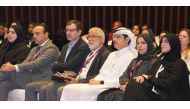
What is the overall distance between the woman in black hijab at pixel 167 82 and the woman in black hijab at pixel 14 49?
2165 mm

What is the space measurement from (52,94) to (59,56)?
72 centimetres

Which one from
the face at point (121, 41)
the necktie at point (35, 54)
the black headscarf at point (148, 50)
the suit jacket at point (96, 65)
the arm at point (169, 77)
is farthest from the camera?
the necktie at point (35, 54)

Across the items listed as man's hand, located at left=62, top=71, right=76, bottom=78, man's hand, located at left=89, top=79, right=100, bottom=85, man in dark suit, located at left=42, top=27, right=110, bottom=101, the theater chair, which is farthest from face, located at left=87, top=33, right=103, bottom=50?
the theater chair

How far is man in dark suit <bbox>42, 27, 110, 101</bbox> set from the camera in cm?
544

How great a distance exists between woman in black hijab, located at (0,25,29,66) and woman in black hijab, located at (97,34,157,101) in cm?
185

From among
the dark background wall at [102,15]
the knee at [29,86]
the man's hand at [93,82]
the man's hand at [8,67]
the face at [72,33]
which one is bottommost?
the knee at [29,86]

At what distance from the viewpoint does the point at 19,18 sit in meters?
12.0

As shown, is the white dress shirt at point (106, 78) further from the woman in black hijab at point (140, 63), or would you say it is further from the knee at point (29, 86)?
the knee at point (29, 86)

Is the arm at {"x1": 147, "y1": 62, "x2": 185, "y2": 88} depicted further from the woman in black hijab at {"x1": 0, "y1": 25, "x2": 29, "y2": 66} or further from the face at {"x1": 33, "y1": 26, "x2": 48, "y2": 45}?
the woman in black hijab at {"x1": 0, "y1": 25, "x2": 29, "y2": 66}

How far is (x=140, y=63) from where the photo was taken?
16.4 feet

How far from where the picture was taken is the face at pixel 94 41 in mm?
5523

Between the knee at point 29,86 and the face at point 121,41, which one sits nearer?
the face at point 121,41

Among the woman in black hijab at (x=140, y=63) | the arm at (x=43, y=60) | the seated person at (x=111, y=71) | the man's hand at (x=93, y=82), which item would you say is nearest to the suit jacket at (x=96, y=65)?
the seated person at (x=111, y=71)
